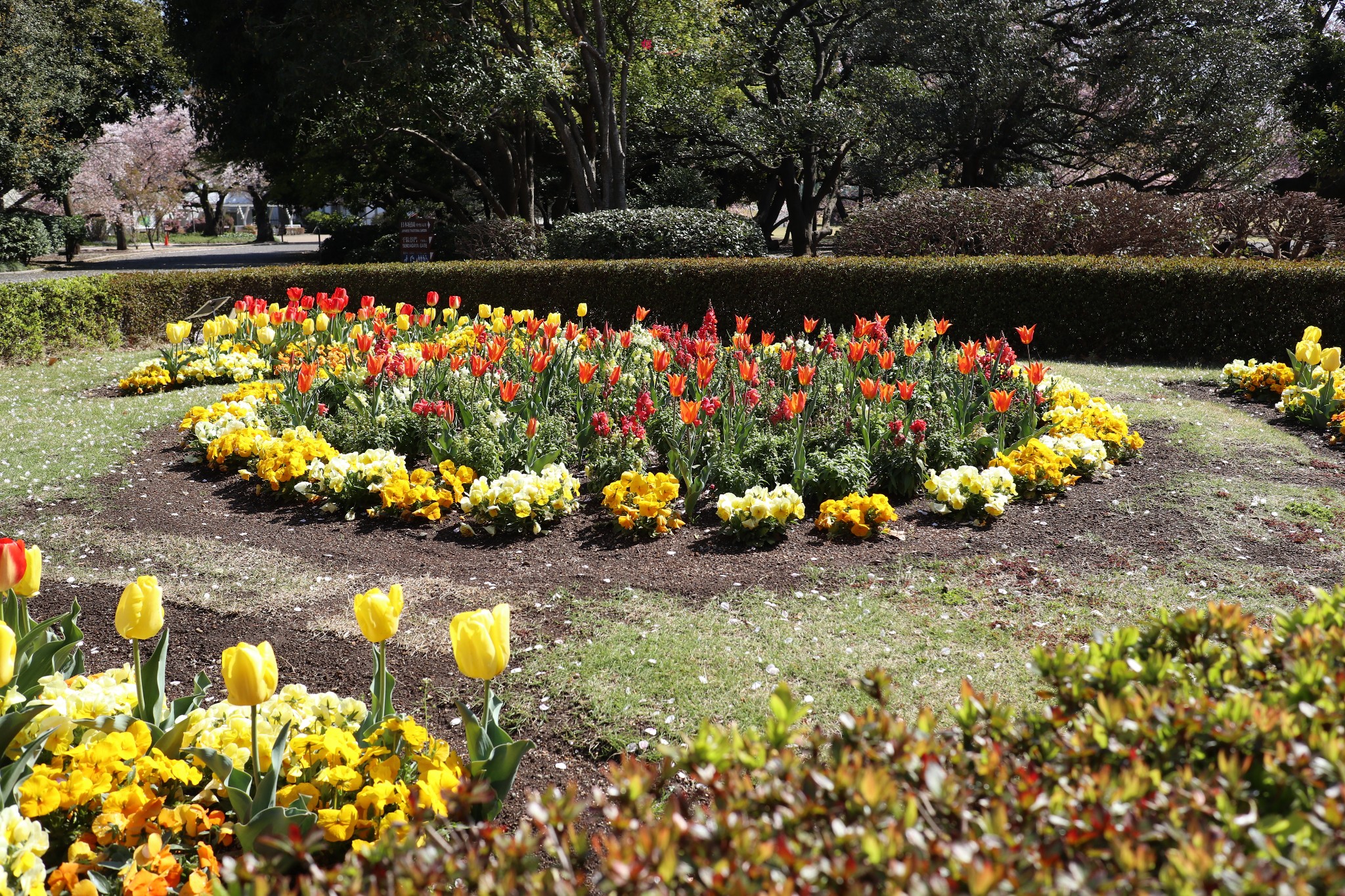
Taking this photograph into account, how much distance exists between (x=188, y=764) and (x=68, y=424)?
6247 millimetres

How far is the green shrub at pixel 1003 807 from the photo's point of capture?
3.95ft

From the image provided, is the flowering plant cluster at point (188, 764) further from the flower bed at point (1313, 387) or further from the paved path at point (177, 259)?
the paved path at point (177, 259)

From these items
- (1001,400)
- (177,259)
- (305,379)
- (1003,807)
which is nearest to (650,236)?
(305,379)

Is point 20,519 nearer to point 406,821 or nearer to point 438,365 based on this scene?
point 438,365

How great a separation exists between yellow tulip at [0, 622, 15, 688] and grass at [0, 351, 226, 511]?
4.36 m

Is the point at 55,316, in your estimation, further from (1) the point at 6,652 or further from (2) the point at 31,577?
(1) the point at 6,652

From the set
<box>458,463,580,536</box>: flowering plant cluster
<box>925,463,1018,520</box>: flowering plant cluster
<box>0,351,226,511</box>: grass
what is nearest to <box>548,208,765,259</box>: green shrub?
<box>0,351,226,511</box>: grass

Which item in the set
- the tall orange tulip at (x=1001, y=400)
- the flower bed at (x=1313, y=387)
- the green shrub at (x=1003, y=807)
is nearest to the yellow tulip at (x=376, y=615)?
the green shrub at (x=1003, y=807)

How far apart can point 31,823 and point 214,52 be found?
20.5 meters

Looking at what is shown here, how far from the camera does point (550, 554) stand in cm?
480

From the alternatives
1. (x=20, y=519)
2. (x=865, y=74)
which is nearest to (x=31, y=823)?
(x=20, y=519)

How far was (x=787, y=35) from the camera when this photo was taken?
20578 mm

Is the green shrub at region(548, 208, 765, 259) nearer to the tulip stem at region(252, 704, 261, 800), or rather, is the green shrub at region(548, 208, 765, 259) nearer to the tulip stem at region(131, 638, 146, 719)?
the tulip stem at region(131, 638, 146, 719)

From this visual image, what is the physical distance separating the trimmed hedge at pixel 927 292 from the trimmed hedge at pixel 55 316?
0.17m
